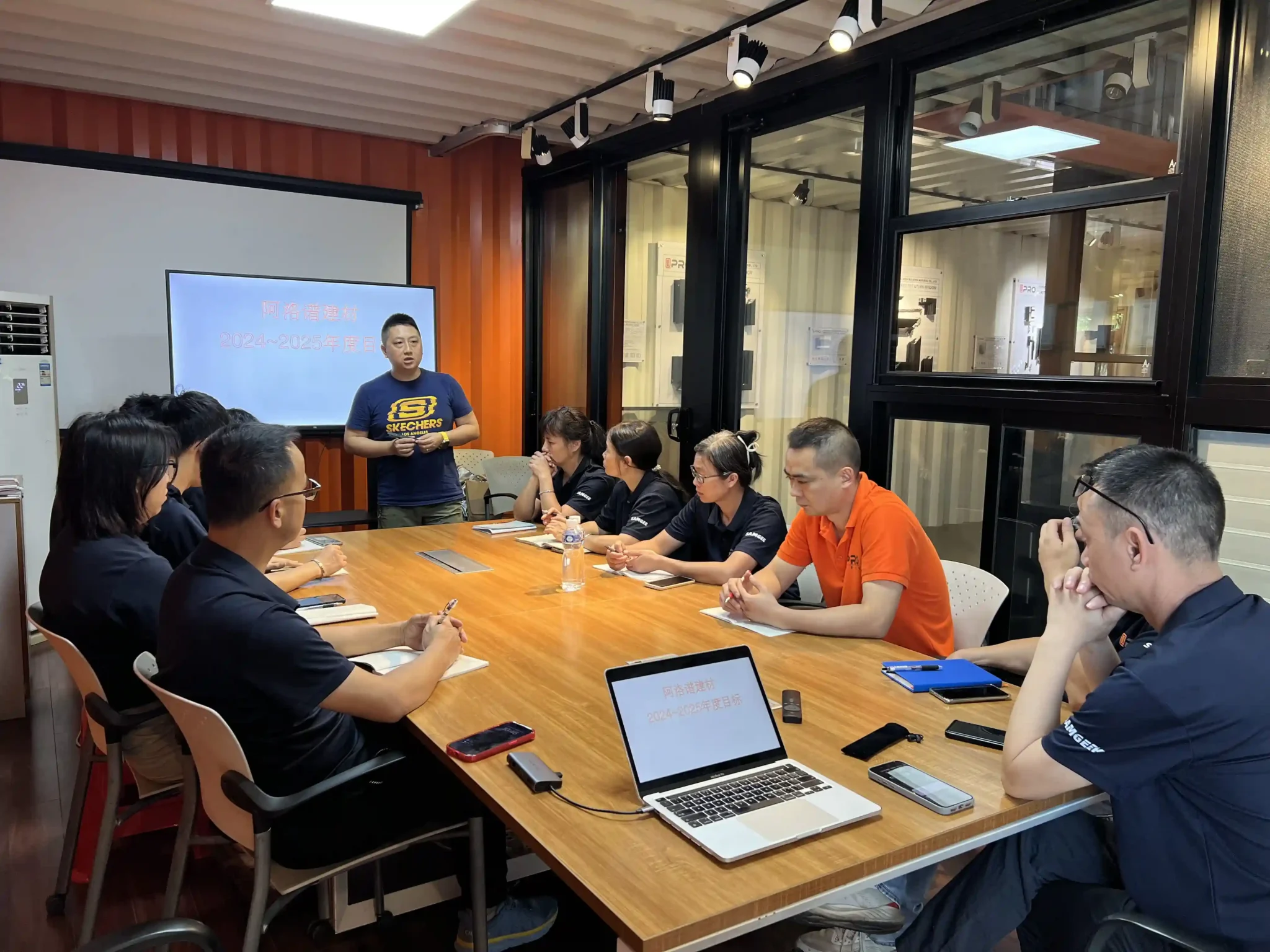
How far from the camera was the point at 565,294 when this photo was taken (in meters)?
6.35

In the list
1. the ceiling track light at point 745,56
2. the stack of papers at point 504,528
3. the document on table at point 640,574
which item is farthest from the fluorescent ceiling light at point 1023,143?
the stack of papers at point 504,528

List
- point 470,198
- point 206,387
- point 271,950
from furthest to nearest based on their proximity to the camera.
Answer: point 470,198
point 206,387
point 271,950

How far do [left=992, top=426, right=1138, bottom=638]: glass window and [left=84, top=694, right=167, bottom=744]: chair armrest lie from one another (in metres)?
3.04

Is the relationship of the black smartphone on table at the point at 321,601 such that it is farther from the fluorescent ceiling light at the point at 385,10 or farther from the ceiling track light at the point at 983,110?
the ceiling track light at the point at 983,110

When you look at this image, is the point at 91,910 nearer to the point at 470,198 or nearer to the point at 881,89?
the point at 881,89

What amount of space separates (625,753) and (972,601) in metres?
1.57

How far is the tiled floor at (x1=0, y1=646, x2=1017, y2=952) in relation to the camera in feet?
7.45

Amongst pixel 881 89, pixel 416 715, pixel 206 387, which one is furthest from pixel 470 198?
pixel 416 715

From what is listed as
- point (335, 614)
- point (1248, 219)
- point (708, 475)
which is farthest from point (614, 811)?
point (1248, 219)

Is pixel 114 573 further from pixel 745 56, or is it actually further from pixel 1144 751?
pixel 745 56

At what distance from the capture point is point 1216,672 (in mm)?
1359

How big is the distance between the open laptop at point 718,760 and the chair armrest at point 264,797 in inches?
23.7

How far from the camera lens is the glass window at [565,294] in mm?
6113

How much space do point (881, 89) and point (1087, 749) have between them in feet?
10.7
